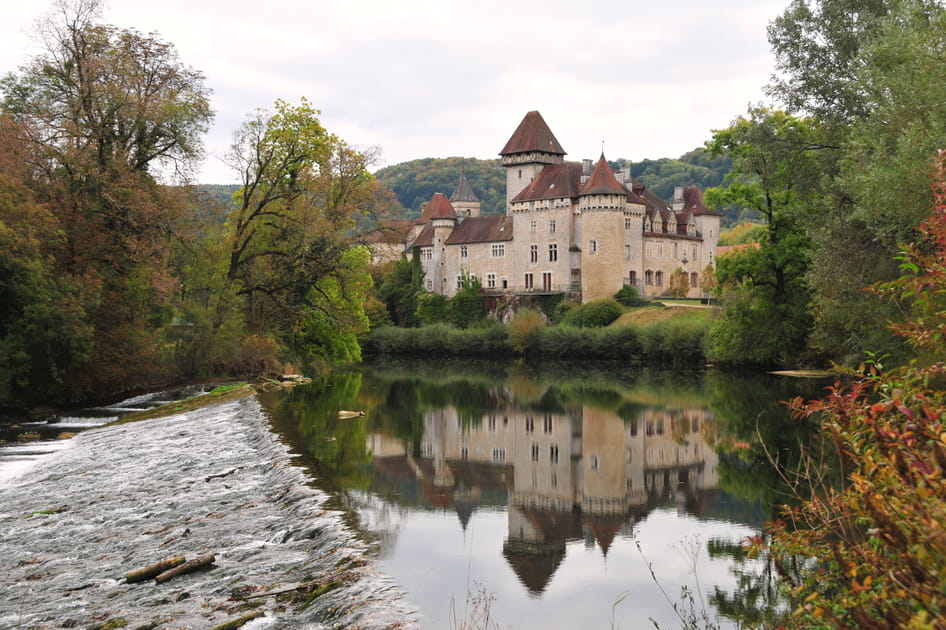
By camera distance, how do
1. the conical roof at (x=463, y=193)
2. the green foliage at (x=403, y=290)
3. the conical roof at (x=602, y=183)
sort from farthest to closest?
1. the conical roof at (x=463, y=193)
2. the green foliage at (x=403, y=290)
3. the conical roof at (x=602, y=183)

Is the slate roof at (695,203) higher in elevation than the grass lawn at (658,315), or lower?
higher

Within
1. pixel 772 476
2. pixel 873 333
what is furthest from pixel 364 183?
pixel 772 476

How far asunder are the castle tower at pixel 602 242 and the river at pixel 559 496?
34.7 meters

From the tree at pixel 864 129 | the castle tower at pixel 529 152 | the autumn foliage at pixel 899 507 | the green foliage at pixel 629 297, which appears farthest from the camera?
the castle tower at pixel 529 152

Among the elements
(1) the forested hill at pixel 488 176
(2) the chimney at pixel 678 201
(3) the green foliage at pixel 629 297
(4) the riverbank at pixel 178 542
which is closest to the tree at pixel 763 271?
(4) the riverbank at pixel 178 542

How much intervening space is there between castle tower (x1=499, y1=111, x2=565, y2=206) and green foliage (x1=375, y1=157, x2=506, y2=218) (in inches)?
1538

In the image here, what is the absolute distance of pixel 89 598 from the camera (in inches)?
322

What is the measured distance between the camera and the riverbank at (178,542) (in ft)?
24.9

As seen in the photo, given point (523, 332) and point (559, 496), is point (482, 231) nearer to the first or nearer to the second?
point (523, 332)

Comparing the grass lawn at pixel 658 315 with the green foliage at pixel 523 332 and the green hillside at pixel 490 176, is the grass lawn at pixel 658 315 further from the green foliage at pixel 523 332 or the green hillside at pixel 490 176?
the green hillside at pixel 490 176

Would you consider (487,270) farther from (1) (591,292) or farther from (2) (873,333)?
(2) (873,333)

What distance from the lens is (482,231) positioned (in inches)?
2830

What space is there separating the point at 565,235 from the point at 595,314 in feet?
35.1

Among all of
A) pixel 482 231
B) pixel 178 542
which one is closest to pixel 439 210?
pixel 482 231
